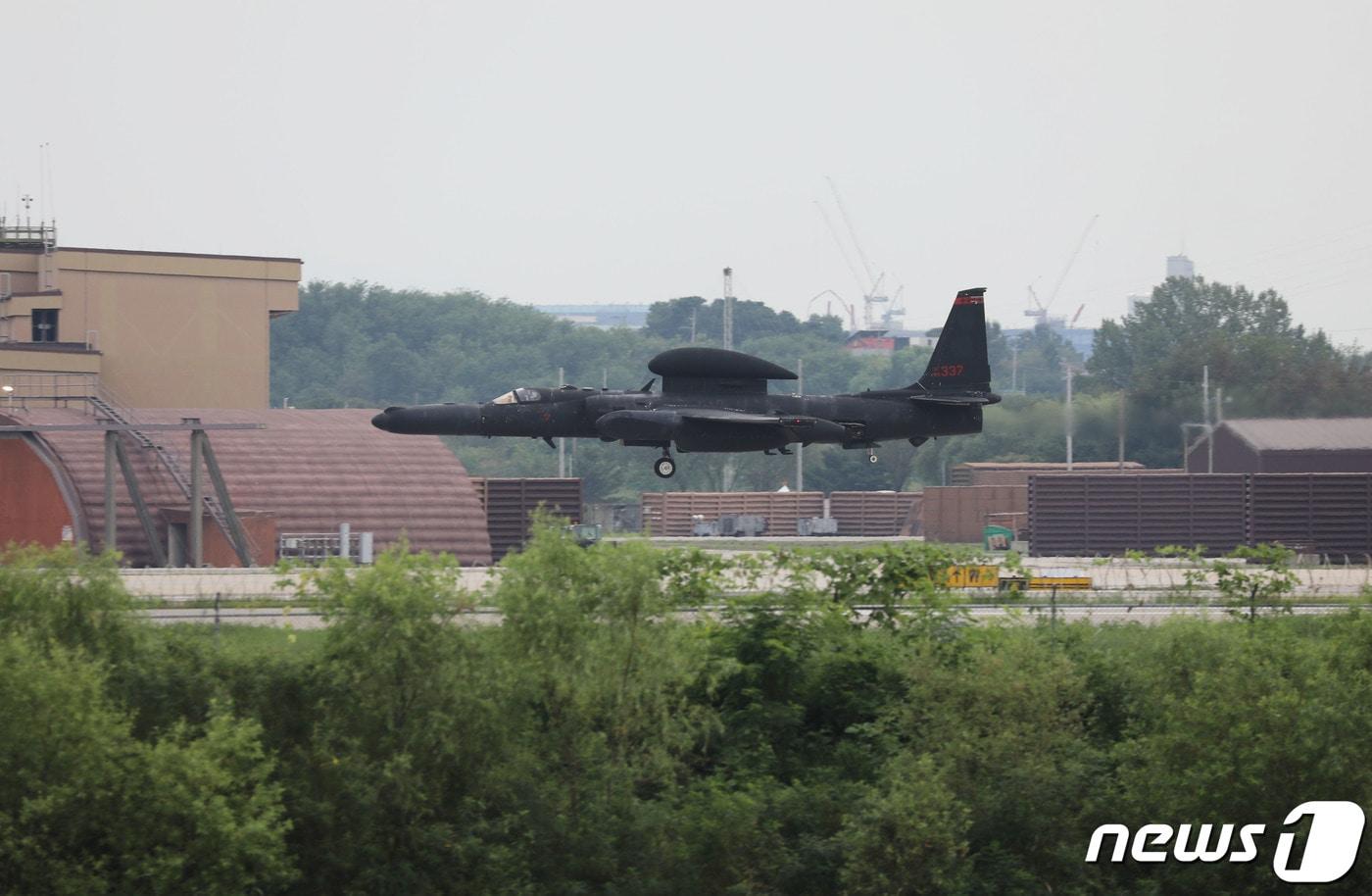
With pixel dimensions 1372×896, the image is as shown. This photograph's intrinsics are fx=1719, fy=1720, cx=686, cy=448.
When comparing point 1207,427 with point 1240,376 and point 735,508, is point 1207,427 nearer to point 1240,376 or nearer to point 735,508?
point 1240,376

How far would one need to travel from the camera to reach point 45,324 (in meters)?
70.5

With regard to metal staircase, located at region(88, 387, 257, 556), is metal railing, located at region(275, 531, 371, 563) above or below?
below

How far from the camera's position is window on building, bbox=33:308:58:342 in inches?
2768

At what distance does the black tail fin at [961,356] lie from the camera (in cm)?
3981

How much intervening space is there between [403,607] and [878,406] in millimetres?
19708

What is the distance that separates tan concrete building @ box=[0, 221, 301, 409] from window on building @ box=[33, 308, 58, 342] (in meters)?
0.04

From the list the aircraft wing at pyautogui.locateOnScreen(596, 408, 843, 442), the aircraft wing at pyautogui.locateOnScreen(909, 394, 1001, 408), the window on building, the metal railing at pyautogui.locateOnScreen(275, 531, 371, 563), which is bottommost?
the metal railing at pyautogui.locateOnScreen(275, 531, 371, 563)

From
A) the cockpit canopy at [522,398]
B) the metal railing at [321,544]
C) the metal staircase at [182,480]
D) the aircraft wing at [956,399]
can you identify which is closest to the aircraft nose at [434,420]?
the cockpit canopy at [522,398]

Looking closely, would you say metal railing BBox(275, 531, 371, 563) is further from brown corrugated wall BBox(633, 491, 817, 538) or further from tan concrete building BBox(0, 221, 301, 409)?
brown corrugated wall BBox(633, 491, 817, 538)

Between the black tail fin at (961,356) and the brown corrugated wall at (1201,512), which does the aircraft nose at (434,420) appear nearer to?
the black tail fin at (961,356)

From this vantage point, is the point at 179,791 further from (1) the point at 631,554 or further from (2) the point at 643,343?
(2) the point at 643,343

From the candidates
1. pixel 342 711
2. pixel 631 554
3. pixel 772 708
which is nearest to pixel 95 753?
pixel 342 711

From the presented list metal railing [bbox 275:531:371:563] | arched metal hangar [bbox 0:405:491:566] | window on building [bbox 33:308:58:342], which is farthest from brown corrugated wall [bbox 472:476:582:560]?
window on building [bbox 33:308:58:342]

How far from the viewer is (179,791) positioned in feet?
65.2
